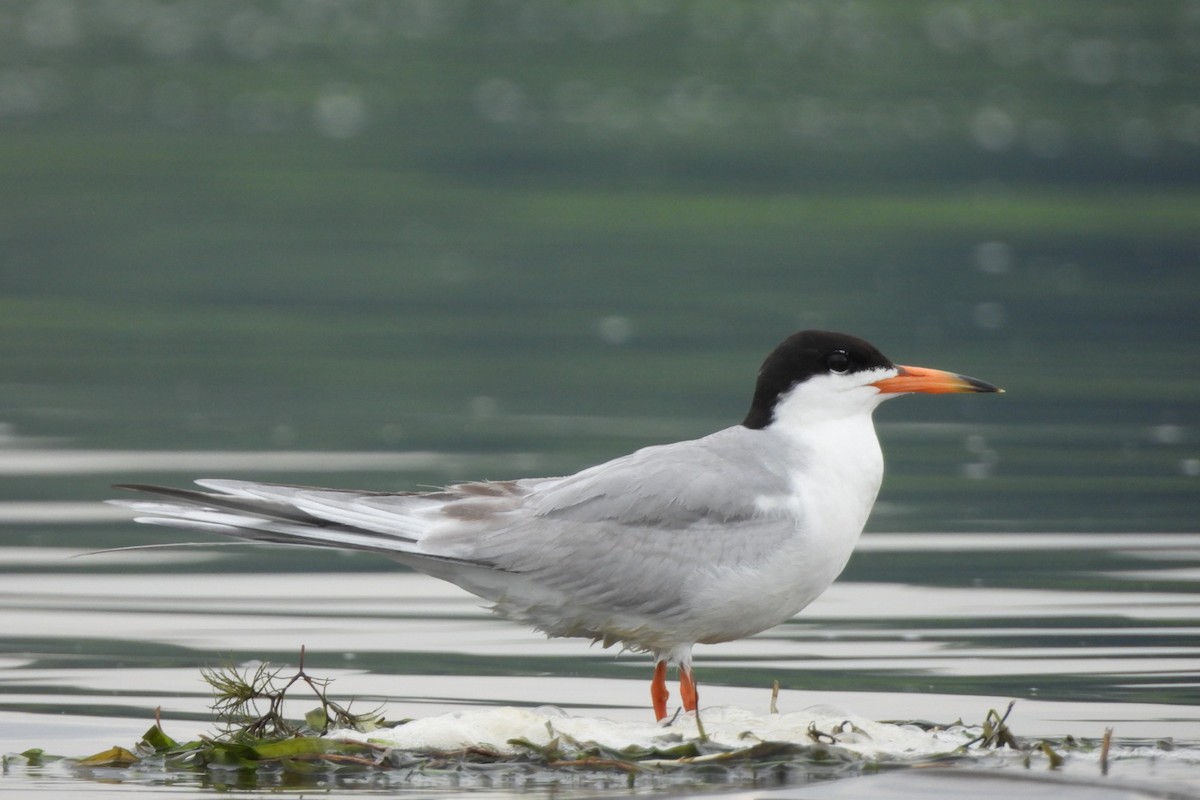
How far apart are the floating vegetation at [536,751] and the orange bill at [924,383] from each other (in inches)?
48.7

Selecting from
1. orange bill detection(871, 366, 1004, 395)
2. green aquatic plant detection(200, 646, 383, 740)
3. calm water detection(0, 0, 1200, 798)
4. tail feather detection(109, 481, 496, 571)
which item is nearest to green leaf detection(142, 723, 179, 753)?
green aquatic plant detection(200, 646, 383, 740)

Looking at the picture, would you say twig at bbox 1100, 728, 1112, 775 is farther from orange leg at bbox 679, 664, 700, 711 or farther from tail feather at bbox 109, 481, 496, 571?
tail feather at bbox 109, 481, 496, 571

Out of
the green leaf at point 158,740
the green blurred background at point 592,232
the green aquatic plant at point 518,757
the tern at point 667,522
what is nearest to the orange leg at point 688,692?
the tern at point 667,522

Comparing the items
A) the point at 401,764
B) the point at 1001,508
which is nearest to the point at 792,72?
the point at 1001,508

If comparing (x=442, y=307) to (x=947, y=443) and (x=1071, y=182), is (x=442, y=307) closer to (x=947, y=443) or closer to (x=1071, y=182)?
(x=947, y=443)

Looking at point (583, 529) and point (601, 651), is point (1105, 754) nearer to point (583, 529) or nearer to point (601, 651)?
point (583, 529)

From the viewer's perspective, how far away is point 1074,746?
285 inches

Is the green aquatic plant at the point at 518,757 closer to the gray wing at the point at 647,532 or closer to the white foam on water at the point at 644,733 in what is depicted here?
the white foam on water at the point at 644,733

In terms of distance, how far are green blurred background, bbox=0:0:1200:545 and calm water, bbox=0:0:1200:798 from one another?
0.27ft

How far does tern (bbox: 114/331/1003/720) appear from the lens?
298 inches

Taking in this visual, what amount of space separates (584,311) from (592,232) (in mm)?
5821

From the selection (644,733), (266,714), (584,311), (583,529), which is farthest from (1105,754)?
(584,311)

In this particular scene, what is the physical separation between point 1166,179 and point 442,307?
43.0 feet

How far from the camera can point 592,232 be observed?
25.7 m
